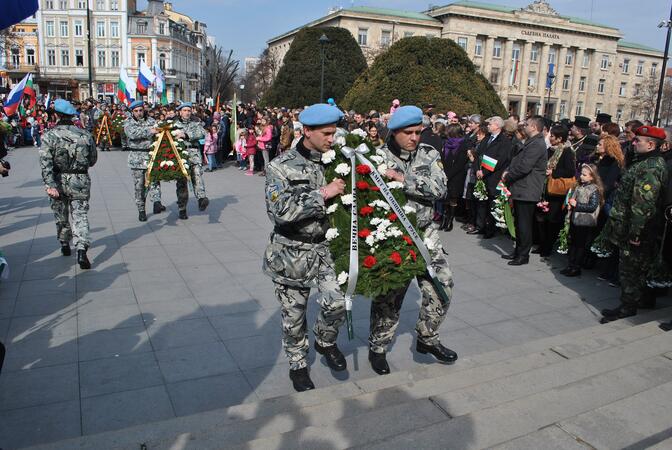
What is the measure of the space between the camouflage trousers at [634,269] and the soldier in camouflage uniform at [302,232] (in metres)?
3.37

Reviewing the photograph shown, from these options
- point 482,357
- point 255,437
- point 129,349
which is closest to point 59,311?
point 129,349

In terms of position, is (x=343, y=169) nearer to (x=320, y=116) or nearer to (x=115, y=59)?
(x=320, y=116)

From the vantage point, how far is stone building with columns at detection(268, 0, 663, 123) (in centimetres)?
7138

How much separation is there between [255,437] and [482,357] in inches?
87.8

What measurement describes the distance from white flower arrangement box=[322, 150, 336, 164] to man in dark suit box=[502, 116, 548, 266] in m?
4.87

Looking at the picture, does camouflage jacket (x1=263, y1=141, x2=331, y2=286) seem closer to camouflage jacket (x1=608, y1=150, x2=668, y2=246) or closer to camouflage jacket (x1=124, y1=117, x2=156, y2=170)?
camouflage jacket (x1=608, y1=150, x2=668, y2=246)

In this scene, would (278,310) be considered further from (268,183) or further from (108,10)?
(108,10)

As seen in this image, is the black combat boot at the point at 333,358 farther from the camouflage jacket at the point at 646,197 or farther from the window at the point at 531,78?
the window at the point at 531,78

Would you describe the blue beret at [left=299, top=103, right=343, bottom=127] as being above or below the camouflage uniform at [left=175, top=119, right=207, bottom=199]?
above

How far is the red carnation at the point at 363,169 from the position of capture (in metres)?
3.61

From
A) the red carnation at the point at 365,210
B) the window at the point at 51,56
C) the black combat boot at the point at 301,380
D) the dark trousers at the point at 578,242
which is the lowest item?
the black combat boot at the point at 301,380

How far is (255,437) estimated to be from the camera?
3072mm

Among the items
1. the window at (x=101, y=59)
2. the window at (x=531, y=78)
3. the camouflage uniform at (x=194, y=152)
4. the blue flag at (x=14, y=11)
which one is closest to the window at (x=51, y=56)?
the window at (x=101, y=59)

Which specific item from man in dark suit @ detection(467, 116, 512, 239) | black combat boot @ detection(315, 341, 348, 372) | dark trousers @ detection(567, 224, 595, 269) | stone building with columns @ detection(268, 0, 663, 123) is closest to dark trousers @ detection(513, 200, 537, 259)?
dark trousers @ detection(567, 224, 595, 269)
